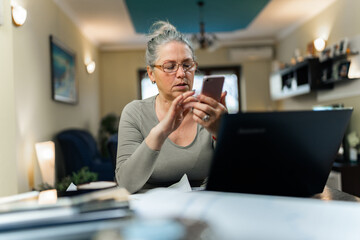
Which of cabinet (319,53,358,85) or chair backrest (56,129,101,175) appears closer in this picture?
cabinet (319,53,358,85)

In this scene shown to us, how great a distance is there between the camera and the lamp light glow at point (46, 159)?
11.9 feet

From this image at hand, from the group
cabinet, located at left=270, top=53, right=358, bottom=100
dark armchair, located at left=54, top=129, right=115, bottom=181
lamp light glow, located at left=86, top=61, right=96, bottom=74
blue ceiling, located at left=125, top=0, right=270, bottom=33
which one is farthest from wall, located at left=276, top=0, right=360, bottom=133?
lamp light glow, located at left=86, top=61, right=96, bottom=74

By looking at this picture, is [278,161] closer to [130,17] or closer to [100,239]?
[100,239]

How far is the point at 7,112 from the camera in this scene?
3199 millimetres

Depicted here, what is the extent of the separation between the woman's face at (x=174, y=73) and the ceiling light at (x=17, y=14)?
240 cm

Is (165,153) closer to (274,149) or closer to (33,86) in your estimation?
(274,149)

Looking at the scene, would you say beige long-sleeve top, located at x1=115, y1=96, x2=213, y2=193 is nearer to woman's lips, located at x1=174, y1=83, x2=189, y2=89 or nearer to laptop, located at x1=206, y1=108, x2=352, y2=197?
woman's lips, located at x1=174, y1=83, x2=189, y2=89

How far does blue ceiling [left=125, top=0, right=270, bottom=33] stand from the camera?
4898mm

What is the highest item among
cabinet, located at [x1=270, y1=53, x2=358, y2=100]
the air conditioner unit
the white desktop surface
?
the air conditioner unit

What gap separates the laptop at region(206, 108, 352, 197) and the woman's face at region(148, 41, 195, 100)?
0.67 meters

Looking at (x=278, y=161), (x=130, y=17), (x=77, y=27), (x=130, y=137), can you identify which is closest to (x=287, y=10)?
(x=130, y=17)

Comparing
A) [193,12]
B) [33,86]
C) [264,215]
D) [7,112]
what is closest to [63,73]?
[33,86]

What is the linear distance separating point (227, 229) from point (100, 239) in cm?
20

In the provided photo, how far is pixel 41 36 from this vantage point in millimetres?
4078
